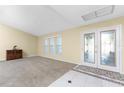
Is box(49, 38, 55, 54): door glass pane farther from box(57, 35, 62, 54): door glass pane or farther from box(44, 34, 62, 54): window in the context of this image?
box(57, 35, 62, 54): door glass pane

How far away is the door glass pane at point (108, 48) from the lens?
3617 mm

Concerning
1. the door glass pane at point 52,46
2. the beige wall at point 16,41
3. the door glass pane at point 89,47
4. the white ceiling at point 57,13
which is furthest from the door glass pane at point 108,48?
the beige wall at point 16,41

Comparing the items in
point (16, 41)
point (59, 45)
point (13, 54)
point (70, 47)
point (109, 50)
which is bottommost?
point (13, 54)

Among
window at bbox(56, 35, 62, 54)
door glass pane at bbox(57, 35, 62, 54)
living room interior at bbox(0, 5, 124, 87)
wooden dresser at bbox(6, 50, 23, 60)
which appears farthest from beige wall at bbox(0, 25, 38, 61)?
door glass pane at bbox(57, 35, 62, 54)

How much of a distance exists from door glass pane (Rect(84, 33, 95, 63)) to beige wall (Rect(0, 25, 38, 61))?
6.18m

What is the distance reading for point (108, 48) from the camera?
3.78 metres

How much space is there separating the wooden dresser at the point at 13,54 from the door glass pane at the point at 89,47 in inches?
230

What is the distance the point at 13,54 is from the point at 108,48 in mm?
7118

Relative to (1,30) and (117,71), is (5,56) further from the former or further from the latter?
(117,71)

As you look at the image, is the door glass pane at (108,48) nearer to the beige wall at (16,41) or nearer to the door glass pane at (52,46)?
the door glass pane at (52,46)

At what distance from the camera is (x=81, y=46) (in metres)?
4.77

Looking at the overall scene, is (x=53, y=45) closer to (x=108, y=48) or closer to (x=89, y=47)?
(x=89, y=47)

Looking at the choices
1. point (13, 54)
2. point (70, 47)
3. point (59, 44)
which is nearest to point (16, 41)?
point (13, 54)
